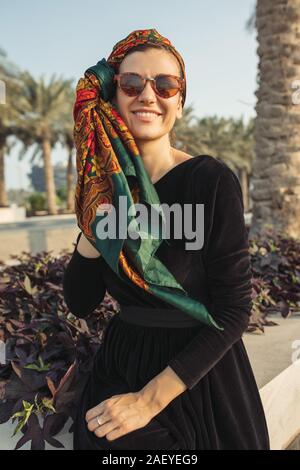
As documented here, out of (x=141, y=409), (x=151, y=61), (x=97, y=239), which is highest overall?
(x=151, y=61)

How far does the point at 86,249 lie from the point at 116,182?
1.16 ft

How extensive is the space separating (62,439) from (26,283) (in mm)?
1754

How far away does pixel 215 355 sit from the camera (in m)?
1.70

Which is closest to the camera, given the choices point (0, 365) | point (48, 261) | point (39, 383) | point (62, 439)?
point (62, 439)

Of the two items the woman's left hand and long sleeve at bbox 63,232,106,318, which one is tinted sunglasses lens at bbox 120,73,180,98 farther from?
the woman's left hand

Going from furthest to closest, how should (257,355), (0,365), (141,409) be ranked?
1. (257,355)
2. (0,365)
3. (141,409)

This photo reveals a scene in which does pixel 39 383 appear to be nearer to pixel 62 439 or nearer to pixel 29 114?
pixel 62 439

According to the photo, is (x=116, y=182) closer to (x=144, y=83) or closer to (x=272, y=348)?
(x=144, y=83)

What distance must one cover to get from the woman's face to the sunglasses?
0.04 ft

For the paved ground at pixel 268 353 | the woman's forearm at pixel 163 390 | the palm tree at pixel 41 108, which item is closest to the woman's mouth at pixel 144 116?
the woman's forearm at pixel 163 390

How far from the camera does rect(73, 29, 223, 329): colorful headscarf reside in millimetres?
1697

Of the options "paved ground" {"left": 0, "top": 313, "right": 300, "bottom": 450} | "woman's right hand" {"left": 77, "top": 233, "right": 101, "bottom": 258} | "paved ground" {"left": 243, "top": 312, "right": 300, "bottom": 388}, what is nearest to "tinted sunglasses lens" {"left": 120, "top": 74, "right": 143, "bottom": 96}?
"woman's right hand" {"left": 77, "top": 233, "right": 101, "bottom": 258}

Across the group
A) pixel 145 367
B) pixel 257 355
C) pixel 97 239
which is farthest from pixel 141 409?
pixel 257 355

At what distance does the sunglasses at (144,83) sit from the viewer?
5.93ft
